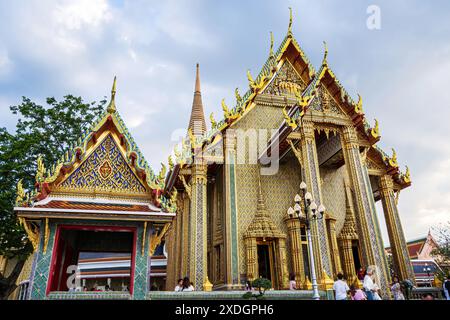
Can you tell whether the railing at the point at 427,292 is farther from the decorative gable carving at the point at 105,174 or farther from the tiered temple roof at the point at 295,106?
the decorative gable carving at the point at 105,174

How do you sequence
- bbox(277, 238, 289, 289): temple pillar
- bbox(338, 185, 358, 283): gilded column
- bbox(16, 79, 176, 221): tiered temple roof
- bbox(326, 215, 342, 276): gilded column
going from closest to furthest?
bbox(16, 79, 176, 221): tiered temple roof < bbox(277, 238, 289, 289): temple pillar < bbox(326, 215, 342, 276): gilded column < bbox(338, 185, 358, 283): gilded column

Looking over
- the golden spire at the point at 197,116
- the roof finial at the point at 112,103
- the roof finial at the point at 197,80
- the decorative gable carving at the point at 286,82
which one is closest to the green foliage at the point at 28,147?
the roof finial at the point at 112,103

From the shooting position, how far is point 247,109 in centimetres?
1164

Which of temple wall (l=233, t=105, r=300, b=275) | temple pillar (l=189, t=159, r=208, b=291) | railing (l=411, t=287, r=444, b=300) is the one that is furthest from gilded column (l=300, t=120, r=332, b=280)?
temple pillar (l=189, t=159, r=208, b=291)

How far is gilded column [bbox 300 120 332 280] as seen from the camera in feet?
30.9

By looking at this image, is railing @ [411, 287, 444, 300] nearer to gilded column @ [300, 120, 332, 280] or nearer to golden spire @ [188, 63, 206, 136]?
gilded column @ [300, 120, 332, 280]

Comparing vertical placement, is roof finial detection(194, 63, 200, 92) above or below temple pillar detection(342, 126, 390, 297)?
above

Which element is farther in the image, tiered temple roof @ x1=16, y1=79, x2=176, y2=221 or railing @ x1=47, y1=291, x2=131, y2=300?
tiered temple roof @ x1=16, y1=79, x2=176, y2=221

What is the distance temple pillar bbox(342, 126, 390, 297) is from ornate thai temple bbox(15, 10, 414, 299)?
0.04m

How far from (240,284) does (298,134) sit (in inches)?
213

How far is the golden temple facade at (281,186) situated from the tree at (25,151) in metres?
3.97

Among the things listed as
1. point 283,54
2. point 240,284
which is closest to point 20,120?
point 240,284

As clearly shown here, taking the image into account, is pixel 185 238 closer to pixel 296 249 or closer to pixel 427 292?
pixel 296 249
